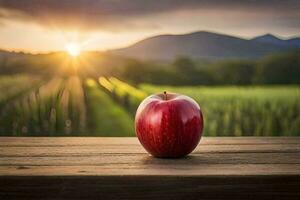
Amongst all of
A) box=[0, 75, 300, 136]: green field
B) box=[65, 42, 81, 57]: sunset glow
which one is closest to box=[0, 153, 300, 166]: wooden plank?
box=[0, 75, 300, 136]: green field

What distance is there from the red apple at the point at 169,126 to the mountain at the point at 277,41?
1.87m

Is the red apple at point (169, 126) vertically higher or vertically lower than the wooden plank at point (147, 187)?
higher

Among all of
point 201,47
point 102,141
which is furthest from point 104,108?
point 102,141

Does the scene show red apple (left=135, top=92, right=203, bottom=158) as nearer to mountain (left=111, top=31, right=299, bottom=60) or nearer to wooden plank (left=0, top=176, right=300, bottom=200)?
wooden plank (left=0, top=176, right=300, bottom=200)

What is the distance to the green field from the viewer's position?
125 inches

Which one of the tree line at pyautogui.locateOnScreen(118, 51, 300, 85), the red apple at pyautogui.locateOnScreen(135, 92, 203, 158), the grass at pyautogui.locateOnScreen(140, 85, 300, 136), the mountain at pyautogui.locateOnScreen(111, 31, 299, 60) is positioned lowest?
the grass at pyautogui.locateOnScreen(140, 85, 300, 136)

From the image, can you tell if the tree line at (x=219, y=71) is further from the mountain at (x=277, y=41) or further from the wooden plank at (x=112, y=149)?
the wooden plank at (x=112, y=149)

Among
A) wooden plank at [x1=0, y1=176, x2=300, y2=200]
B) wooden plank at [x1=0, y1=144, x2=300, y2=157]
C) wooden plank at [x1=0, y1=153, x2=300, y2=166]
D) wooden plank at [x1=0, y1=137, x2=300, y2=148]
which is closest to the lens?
wooden plank at [x1=0, y1=176, x2=300, y2=200]

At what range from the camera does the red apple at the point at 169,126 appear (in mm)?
1586

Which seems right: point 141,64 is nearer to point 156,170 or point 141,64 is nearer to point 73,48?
point 73,48

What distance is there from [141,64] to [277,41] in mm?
745

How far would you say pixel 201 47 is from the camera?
3.39m

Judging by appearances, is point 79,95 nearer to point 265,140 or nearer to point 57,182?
point 265,140

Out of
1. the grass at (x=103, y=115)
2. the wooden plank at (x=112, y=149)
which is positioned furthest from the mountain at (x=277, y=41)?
the wooden plank at (x=112, y=149)
